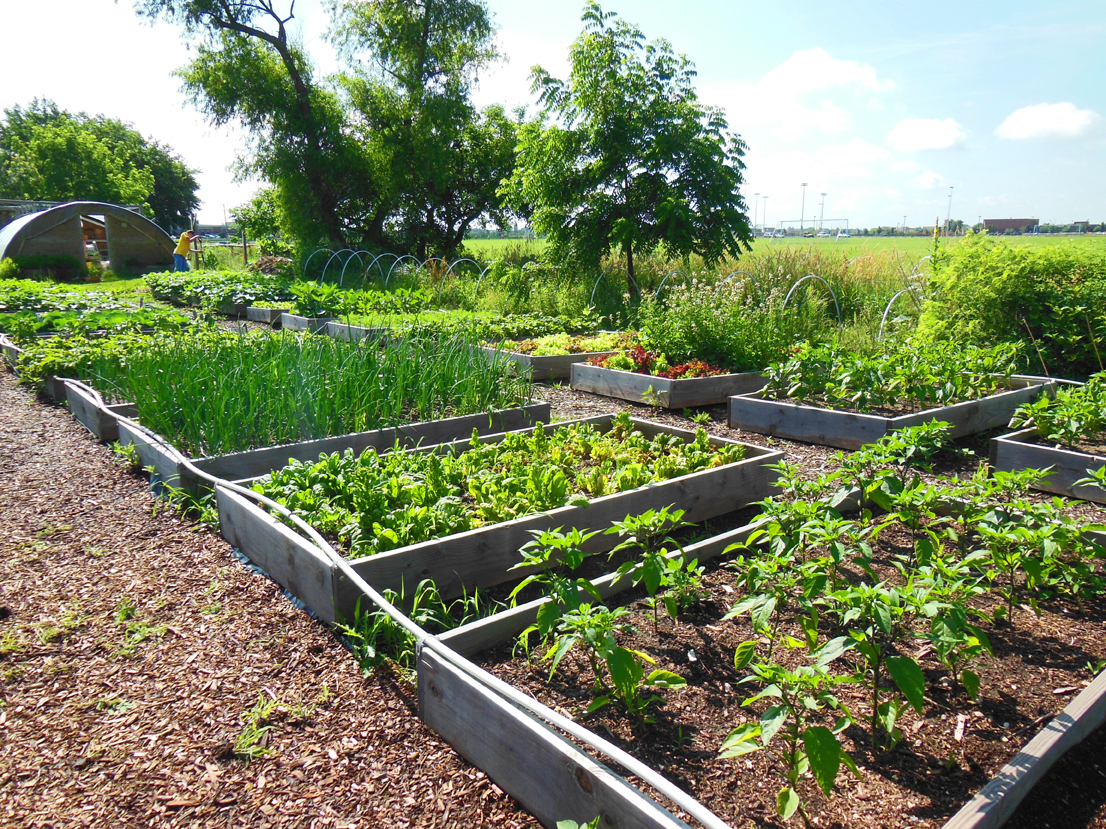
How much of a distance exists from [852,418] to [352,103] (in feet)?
66.7

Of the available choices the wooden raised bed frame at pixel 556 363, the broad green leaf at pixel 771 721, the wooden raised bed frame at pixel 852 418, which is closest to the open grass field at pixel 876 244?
the wooden raised bed frame at pixel 852 418

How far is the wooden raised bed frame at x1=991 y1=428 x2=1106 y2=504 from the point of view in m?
4.14

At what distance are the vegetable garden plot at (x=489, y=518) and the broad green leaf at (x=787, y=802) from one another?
155 cm

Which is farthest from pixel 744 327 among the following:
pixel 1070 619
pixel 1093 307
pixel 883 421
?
pixel 1070 619

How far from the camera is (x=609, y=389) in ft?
23.4

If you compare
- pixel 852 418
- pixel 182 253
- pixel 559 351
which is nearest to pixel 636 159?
pixel 559 351

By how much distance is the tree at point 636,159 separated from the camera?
463 inches

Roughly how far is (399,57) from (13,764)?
22.1 meters

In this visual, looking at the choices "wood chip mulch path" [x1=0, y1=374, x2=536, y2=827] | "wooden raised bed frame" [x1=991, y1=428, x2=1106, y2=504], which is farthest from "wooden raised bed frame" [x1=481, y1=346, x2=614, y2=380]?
"wood chip mulch path" [x1=0, y1=374, x2=536, y2=827]

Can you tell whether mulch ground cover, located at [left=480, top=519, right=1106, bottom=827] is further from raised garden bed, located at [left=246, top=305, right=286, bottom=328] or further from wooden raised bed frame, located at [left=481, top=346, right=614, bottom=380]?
raised garden bed, located at [left=246, top=305, right=286, bottom=328]

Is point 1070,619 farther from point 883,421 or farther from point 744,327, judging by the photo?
point 744,327

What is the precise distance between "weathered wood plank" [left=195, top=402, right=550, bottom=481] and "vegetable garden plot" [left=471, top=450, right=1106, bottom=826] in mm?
2257

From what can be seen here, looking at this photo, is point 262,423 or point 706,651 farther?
point 262,423

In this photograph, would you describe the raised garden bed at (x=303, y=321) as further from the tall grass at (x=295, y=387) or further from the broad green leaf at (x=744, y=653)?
the broad green leaf at (x=744, y=653)
